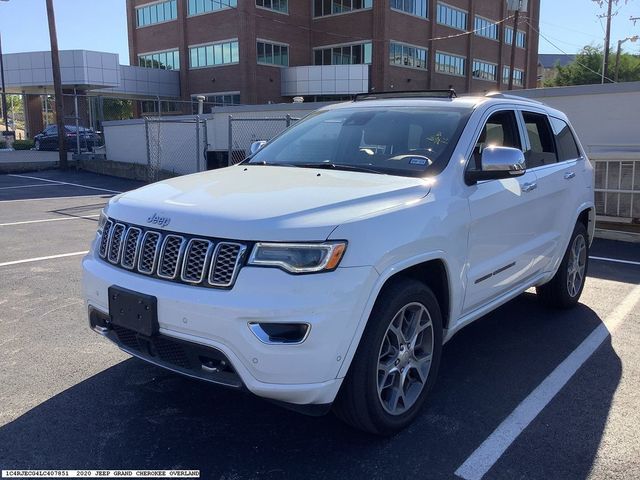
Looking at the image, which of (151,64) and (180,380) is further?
(151,64)

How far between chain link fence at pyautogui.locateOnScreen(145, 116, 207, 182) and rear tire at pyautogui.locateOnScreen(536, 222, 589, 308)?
14.5m

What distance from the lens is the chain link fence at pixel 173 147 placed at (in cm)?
1889

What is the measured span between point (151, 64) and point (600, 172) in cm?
4188

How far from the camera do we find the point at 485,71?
54.5m

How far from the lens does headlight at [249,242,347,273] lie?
2.74 m

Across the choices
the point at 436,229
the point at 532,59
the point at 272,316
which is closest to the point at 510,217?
the point at 436,229

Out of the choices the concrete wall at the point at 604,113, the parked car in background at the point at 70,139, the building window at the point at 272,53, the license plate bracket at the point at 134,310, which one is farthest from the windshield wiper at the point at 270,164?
the building window at the point at 272,53

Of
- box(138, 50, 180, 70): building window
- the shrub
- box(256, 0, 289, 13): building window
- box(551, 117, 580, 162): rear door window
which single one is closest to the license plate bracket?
box(551, 117, 580, 162): rear door window

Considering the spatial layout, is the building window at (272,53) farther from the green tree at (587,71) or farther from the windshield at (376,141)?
the windshield at (376,141)

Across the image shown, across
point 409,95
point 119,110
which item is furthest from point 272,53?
point 409,95

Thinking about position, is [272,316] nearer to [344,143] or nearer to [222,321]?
[222,321]

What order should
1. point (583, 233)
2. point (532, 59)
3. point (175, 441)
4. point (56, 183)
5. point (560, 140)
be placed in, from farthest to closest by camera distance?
point (532, 59) < point (56, 183) < point (583, 233) < point (560, 140) < point (175, 441)

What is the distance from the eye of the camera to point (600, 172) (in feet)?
32.2

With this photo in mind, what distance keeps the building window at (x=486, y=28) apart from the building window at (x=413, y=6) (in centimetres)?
870
